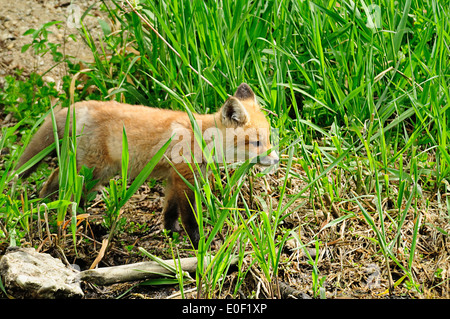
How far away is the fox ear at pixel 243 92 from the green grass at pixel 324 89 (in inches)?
5.3

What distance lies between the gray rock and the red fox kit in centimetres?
95

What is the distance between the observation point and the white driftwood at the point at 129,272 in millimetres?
3398

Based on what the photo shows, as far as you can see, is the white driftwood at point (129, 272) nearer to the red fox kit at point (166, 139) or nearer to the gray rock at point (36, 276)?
the gray rock at point (36, 276)

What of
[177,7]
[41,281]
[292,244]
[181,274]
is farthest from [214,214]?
[177,7]

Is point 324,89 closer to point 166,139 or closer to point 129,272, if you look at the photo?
point 166,139

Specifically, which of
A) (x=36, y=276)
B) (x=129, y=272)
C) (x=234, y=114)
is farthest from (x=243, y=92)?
(x=36, y=276)

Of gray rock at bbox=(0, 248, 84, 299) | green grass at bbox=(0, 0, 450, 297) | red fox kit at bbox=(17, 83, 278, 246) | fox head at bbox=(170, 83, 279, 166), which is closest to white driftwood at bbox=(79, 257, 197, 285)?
gray rock at bbox=(0, 248, 84, 299)

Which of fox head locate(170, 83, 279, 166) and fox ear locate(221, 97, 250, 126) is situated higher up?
fox ear locate(221, 97, 250, 126)

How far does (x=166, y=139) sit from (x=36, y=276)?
1.42 metres

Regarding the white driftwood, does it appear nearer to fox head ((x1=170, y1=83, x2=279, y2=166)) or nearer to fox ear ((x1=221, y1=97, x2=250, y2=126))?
fox head ((x1=170, y1=83, x2=279, y2=166))

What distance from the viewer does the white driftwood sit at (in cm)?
340

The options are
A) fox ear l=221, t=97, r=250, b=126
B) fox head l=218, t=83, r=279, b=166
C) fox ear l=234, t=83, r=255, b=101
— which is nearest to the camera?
fox ear l=221, t=97, r=250, b=126

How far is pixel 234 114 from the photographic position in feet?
13.1

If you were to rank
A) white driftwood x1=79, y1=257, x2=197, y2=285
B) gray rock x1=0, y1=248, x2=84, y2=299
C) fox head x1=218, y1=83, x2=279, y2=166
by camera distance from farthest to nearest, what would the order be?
fox head x1=218, y1=83, x2=279, y2=166, white driftwood x1=79, y1=257, x2=197, y2=285, gray rock x1=0, y1=248, x2=84, y2=299
